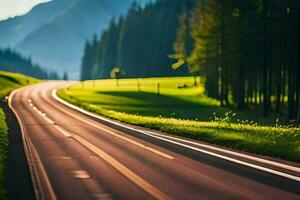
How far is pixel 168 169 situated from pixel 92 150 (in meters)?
5.37

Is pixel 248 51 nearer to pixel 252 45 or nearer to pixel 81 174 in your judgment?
pixel 252 45

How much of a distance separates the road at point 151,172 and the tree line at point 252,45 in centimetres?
1987

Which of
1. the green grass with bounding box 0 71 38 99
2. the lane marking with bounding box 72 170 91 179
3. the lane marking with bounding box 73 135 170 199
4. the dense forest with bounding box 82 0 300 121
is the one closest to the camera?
the lane marking with bounding box 73 135 170 199

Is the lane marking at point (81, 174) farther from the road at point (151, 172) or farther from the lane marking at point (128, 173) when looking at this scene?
the lane marking at point (128, 173)

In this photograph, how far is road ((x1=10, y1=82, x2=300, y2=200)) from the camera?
11.0 m

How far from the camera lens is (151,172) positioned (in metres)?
13.5

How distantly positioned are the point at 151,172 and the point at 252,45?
37337mm

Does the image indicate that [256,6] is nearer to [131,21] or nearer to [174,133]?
[174,133]

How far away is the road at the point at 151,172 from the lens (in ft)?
36.2

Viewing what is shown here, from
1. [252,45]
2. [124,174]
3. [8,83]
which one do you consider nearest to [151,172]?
[124,174]

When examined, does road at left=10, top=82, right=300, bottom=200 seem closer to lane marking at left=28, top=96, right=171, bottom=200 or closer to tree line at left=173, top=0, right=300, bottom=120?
lane marking at left=28, top=96, right=171, bottom=200

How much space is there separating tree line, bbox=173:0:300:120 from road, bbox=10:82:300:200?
19873 millimetres

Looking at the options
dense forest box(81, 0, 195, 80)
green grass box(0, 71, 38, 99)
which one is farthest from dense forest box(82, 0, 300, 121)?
dense forest box(81, 0, 195, 80)

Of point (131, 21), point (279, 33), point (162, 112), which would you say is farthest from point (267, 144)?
point (131, 21)
